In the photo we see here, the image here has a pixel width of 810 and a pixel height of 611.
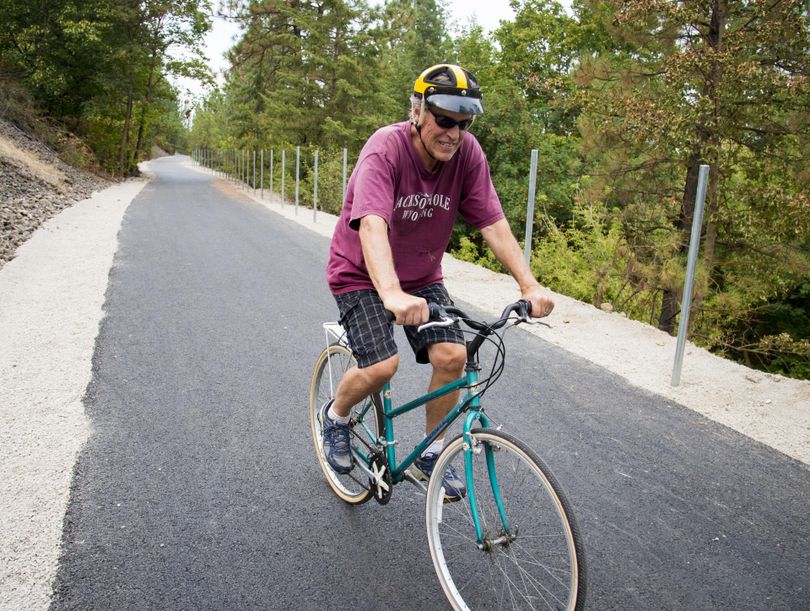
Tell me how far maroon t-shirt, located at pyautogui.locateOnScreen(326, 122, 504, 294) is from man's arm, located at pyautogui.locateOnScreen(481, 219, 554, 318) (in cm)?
6

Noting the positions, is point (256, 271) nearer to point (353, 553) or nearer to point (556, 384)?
point (556, 384)

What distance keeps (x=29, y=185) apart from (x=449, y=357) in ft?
57.3

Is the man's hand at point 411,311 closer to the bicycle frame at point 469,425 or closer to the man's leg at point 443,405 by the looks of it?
the bicycle frame at point 469,425

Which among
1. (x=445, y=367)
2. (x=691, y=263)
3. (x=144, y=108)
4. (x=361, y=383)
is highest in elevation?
(x=144, y=108)

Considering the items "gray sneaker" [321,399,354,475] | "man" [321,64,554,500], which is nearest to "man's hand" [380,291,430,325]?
"man" [321,64,554,500]

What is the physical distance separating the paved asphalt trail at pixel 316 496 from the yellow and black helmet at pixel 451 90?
197cm

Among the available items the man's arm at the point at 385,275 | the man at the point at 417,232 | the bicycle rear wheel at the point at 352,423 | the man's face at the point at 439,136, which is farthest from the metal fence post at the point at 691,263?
the man's arm at the point at 385,275

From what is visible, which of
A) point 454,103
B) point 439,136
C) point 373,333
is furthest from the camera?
point 373,333

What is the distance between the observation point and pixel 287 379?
5.38m

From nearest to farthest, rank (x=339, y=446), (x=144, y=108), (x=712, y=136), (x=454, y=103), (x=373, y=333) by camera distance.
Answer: (x=454, y=103) < (x=373, y=333) < (x=339, y=446) < (x=712, y=136) < (x=144, y=108)

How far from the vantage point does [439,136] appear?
2805 mm

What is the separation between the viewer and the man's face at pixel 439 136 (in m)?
2.78

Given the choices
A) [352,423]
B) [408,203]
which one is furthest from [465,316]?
[352,423]

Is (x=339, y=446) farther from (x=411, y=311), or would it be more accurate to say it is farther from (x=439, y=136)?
(x=439, y=136)
